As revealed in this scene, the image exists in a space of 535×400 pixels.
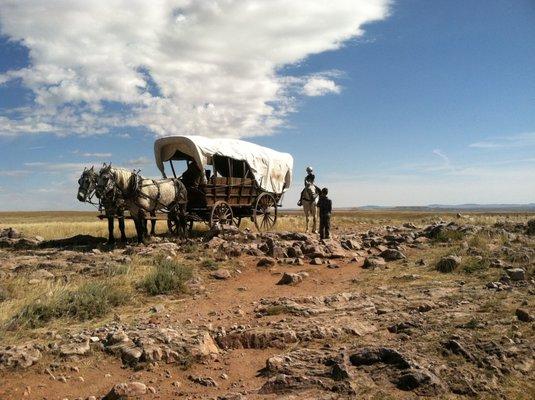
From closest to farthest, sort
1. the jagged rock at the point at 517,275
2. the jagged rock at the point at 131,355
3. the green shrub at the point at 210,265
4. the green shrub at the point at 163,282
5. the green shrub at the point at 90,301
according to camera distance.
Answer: the jagged rock at the point at 131,355 → the green shrub at the point at 90,301 → the green shrub at the point at 163,282 → the jagged rock at the point at 517,275 → the green shrub at the point at 210,265

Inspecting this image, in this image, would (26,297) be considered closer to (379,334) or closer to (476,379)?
(379,334)

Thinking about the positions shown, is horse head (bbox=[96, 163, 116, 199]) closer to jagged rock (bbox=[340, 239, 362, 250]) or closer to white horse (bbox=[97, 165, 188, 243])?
white horse (bbox=[97, 165, 188, 243])

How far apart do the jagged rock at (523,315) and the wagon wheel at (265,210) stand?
39.7 ft

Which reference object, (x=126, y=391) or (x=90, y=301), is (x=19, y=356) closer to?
(x=126, y=391)

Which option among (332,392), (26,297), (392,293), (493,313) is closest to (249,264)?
(392,293)

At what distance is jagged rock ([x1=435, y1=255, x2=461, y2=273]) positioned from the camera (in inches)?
412

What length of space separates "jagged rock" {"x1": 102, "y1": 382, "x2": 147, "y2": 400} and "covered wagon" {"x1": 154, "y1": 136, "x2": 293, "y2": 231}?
10.8 m

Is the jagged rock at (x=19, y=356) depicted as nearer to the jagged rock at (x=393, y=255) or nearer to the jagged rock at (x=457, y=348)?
the jagged rock at (x=457, y=348)

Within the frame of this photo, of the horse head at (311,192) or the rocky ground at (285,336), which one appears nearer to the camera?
the rocky ground at (285,336)

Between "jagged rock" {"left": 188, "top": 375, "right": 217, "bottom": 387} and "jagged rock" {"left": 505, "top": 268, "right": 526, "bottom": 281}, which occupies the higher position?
"jagged rock" {"left": 505, "top": 268, "right": 526, "bottom": 281}

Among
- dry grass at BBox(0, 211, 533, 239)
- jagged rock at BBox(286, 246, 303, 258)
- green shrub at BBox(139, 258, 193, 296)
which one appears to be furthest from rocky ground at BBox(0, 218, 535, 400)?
dry grass at BBox(0, 211, 533, 239)

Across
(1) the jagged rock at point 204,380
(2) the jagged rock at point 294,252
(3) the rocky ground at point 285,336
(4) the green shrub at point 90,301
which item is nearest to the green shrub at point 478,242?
(3) the rocky ground at point 285,336

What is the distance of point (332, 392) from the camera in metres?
4.61

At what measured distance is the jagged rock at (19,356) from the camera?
200 inches
